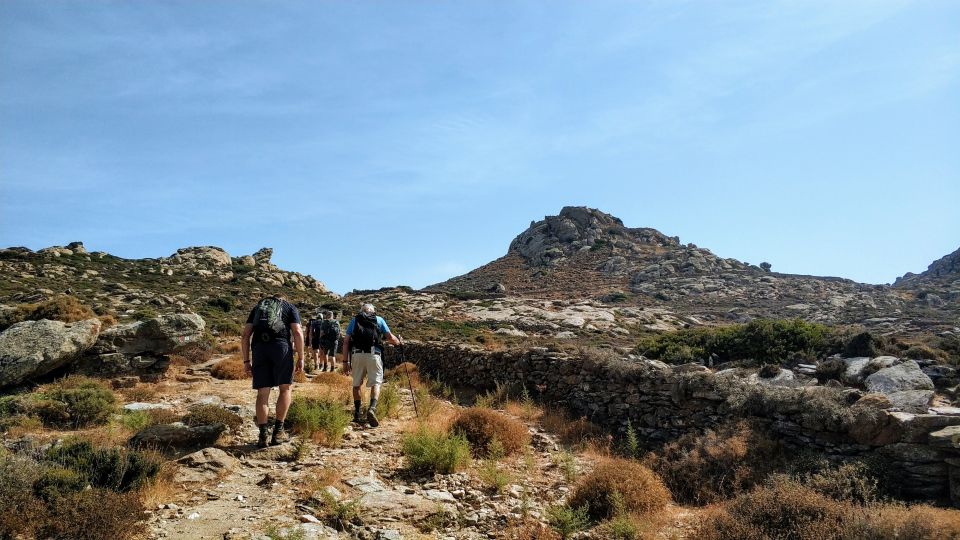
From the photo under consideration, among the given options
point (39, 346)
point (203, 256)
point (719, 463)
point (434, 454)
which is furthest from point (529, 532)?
point (203, 256)

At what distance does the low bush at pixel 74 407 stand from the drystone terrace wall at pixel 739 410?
290 inches

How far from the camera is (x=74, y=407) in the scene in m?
7.65

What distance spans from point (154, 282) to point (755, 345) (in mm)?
34534

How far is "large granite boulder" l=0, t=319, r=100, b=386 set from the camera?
9.34 m

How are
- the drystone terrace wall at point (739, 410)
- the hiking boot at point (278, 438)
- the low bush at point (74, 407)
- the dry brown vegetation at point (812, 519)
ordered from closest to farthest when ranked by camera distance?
the dry brown vegetation at point (812, 519), the drystone terrace wall at point (739, 410), the hiking boot at point (278, 438), the low bush at point (74, 407)

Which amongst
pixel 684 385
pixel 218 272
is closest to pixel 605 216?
pixel 218 272

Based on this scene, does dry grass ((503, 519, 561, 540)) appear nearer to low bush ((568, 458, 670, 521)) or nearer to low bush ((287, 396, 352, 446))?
low bush ((568, 458, 670, 521))

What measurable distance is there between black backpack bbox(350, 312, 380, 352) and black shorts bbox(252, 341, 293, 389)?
6.21 feet

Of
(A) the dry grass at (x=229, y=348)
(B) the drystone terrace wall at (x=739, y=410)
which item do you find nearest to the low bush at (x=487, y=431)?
(B) the drystone terrace wall at (x=739, y=410)

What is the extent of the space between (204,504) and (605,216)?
313ft

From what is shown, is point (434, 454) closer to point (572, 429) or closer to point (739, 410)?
point (572, 429)

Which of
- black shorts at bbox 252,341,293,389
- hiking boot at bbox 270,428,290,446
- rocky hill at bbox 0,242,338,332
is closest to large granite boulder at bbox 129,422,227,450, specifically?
hiking boot at bbox 270,428,290,446

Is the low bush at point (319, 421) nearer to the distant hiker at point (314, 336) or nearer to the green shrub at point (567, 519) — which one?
the green shrub at point (567, 519)

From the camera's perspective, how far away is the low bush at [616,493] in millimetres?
5691
